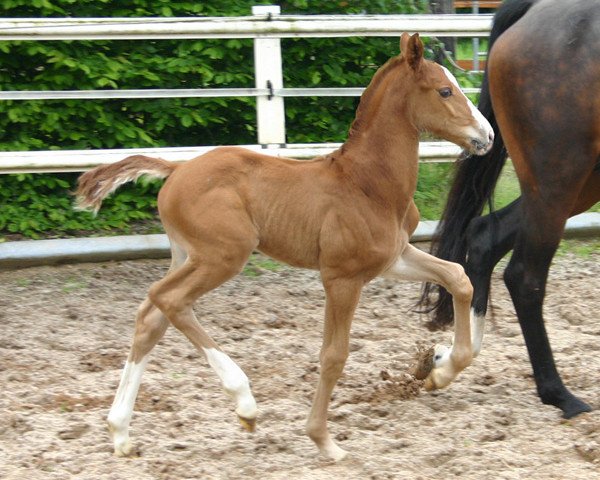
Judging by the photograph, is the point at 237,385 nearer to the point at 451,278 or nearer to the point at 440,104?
the point at 451,278

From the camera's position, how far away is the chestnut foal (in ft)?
11.6

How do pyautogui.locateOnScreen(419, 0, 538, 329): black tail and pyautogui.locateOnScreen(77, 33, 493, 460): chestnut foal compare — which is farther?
pyautogui.locateOnScreen(419, 0, 538, 329): black tail

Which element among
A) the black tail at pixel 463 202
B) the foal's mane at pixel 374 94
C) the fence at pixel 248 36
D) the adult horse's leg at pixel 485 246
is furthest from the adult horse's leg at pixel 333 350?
the fence at pixel 248 36

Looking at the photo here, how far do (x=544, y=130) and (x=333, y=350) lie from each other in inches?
53.4

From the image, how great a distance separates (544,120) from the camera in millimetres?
4188

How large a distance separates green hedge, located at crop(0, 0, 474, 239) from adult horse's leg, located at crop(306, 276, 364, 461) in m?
3.27

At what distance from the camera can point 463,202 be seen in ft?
16.2

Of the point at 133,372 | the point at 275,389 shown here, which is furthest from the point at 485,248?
the point at 133,372

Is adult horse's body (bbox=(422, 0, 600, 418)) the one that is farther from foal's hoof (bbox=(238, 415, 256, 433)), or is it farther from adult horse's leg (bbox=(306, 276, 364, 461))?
foal's hoof (bbox=(238, 415, 256, 433))

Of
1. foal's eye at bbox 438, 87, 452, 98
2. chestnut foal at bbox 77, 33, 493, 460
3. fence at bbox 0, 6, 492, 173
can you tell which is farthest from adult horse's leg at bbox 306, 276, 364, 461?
fence at bbox 0, 6, 492, 173

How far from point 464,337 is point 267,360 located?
119cm

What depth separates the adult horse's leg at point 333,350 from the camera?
3.56m

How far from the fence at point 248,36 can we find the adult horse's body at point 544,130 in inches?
77.5

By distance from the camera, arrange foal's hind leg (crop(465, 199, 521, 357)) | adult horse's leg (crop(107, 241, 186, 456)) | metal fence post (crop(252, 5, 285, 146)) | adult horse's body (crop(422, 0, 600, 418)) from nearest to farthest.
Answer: adult horse's leg (crop(107, 241, 186, 456)), adult horse's body (crop(422, 0, 600, 418)), foal's hind leg (crop(465, 199, 521, 357)), metal fence post (crop(252, 5, 285, 146))
